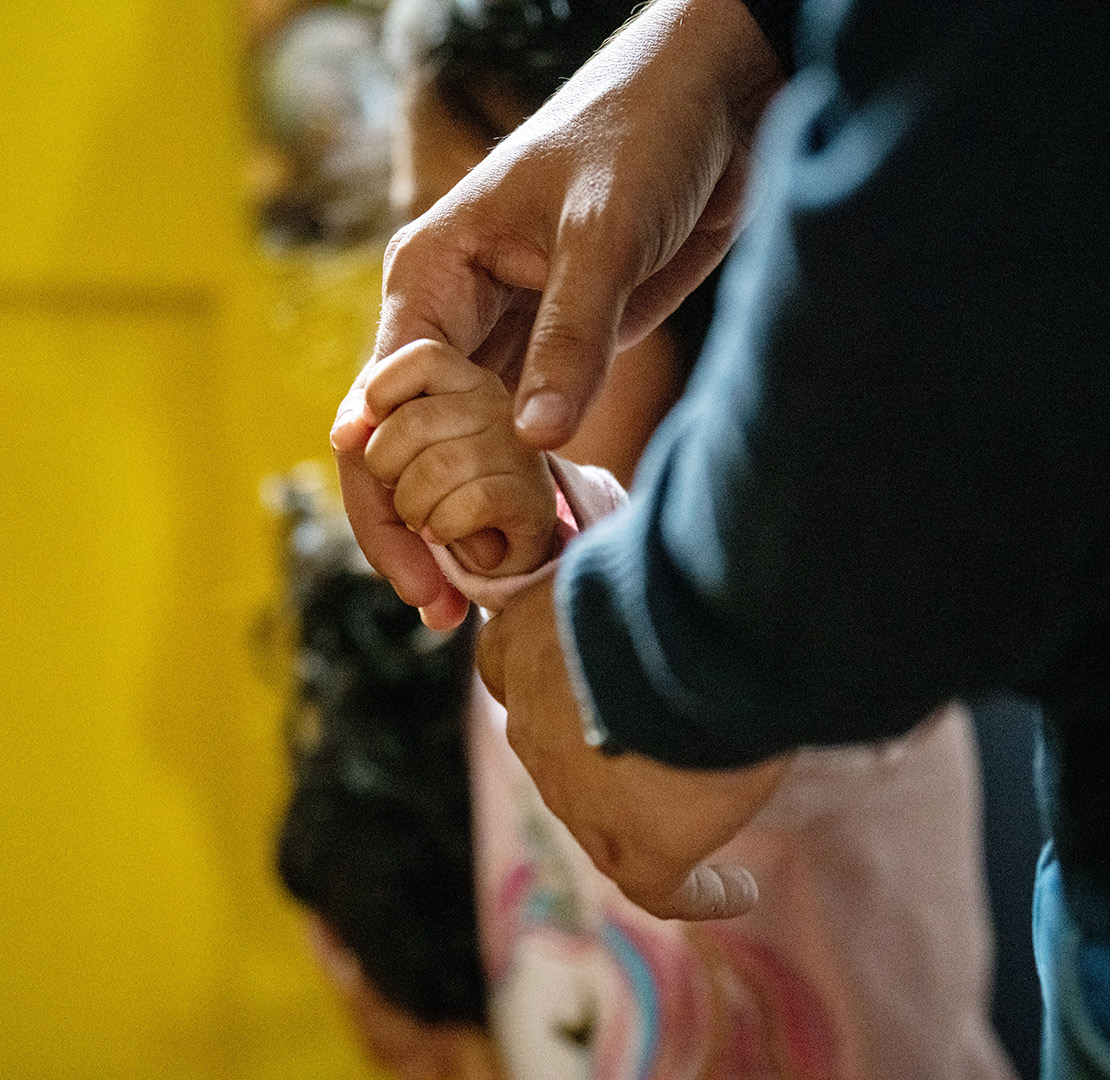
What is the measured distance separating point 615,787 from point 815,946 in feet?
1.58

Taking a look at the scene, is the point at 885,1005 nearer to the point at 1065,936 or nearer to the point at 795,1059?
the point at 795,1059

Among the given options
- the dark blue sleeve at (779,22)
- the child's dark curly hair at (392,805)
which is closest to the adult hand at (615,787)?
the dark blue sleeve at (779,22)

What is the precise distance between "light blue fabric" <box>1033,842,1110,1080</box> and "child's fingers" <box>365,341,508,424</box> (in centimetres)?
20

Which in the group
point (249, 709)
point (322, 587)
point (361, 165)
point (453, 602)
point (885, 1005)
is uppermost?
point (453, 602)

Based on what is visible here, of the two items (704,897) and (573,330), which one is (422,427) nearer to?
(573,330)

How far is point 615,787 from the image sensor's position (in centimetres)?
29

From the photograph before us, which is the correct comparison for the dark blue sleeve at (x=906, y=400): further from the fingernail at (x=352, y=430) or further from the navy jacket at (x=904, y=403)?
the fingernail at (x=352, y=430)

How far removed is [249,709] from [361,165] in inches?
29.3

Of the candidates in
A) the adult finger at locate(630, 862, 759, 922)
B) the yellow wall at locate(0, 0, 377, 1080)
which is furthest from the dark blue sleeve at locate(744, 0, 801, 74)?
the yellow wall at locate(0, 0, 377, 1080)

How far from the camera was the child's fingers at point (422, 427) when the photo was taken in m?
0.34

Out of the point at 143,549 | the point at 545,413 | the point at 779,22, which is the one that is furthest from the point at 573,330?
the point at 143,549

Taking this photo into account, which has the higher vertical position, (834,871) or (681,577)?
(681,577)

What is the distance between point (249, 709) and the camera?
1.68m

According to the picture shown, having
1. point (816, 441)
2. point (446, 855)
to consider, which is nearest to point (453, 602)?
point (816, 441)
